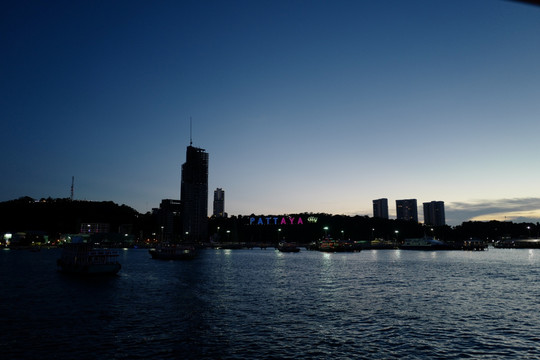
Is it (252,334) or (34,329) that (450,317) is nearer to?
(252,334)

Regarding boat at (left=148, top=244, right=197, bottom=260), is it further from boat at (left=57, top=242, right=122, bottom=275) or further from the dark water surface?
the dark water surface

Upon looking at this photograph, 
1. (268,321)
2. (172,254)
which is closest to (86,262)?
(268,321)

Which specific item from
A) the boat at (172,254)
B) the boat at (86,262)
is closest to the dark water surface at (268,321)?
the boat at (86,262)

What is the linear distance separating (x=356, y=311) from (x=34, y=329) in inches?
1282

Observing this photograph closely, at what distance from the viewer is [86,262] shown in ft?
273

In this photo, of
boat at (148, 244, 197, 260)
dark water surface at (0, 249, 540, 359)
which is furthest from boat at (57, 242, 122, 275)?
boat at (148, 244, 197, 260)

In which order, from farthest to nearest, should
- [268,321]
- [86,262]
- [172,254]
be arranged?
[172,254], [86,262], [268,321]

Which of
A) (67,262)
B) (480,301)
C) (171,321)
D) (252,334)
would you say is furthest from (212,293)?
(67,262)

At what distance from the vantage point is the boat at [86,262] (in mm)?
80500

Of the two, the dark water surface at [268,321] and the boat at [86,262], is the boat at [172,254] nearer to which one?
the boat at [86,262]

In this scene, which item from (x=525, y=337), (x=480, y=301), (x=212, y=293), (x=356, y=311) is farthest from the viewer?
(x=212, y=293)

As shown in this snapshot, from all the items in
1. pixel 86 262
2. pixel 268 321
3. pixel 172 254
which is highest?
pixel 86 262

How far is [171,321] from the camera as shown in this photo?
38406 millimetres

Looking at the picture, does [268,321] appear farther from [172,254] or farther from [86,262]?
[172,254]
